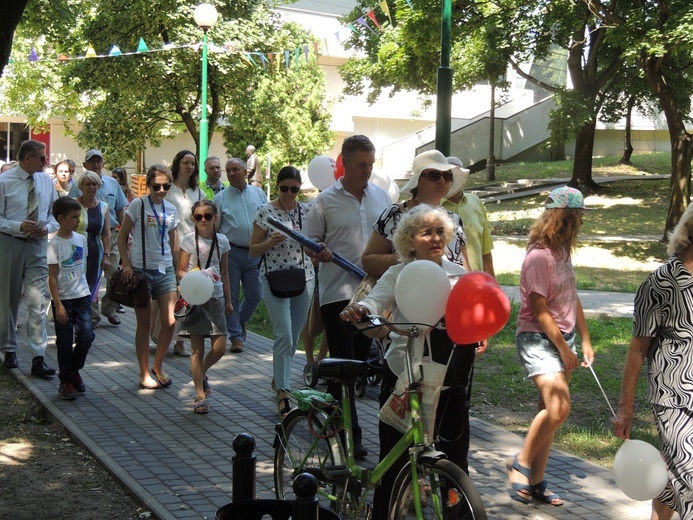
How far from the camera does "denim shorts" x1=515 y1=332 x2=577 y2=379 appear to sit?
596cm

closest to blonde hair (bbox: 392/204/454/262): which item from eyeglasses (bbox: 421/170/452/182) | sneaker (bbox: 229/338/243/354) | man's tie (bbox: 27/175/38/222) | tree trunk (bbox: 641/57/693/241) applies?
eyeglasses (bbox: 421/170/452/182)

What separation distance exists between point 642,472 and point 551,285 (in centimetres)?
184

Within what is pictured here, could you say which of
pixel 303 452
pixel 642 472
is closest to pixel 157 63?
pixel 303 452

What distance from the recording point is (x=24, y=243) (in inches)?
385

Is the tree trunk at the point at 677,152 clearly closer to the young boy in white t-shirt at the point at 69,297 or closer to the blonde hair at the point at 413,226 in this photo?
the young boy in white t-shirt at the point at 69,297

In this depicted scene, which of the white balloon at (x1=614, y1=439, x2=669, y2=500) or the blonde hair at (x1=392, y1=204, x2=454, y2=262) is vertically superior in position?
the blonde hair at (x1=392, y1=204, x2=454, y2=262)

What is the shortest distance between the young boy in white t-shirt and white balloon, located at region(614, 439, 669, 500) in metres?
5.53

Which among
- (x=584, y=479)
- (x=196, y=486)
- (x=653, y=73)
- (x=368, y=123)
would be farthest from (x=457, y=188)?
(x=368, y=123)

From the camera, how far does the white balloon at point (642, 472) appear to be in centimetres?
425

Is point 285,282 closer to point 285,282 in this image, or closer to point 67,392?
point 285,282

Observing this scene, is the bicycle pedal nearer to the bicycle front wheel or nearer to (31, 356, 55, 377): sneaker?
the bicycle front wheel

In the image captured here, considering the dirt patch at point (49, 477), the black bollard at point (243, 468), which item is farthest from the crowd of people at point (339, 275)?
the dirt patch at point (49, 477)

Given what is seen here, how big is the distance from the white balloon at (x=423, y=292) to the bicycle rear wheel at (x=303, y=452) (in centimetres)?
92

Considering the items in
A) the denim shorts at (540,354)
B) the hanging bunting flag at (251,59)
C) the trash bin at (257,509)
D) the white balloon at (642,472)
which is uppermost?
the hanging bunting flag at (251,59)
